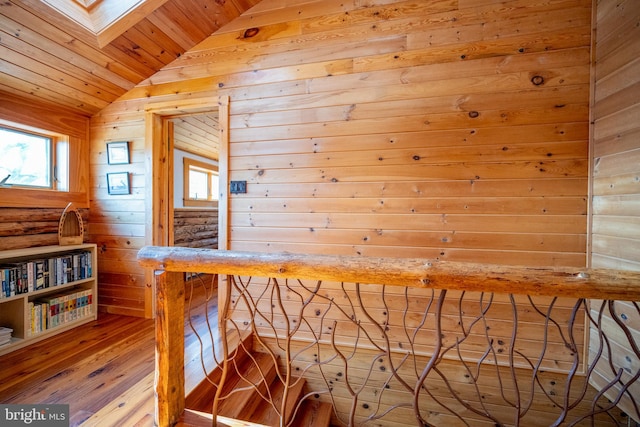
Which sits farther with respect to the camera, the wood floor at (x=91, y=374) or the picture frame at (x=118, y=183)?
the picture frame at (x=118, y=183)

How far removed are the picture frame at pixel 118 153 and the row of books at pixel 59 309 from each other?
133 cm

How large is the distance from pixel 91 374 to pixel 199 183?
326cm

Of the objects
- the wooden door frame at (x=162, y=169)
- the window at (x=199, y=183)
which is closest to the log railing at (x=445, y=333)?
the wooden door frame at (x=162, y=169)

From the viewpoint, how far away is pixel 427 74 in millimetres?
2004

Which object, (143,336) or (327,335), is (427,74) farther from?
(143,336)

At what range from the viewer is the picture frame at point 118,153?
8.77 ft

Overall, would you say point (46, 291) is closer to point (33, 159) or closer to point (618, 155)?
point (33, 159)

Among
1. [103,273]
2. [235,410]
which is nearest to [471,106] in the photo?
[235,410]

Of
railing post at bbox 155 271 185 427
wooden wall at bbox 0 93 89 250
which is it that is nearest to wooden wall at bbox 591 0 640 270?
railing post at bbox 155 271 185 427

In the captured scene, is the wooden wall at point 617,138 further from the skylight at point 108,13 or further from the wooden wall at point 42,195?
the wooden wall at point 42,195

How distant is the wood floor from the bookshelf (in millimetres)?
107

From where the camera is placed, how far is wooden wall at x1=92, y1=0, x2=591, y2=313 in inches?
71.6

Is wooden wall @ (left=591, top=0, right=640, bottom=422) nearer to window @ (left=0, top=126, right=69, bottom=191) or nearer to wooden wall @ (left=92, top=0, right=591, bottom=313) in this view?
wooden wall @ (left=92, top=0, right=591, bottom=313)

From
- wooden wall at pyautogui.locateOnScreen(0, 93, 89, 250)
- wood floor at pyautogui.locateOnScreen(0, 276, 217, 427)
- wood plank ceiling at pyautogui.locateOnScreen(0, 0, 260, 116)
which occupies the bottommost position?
wood floor at pyautogui.locateOnScreen(0, 276, 217, 427)
